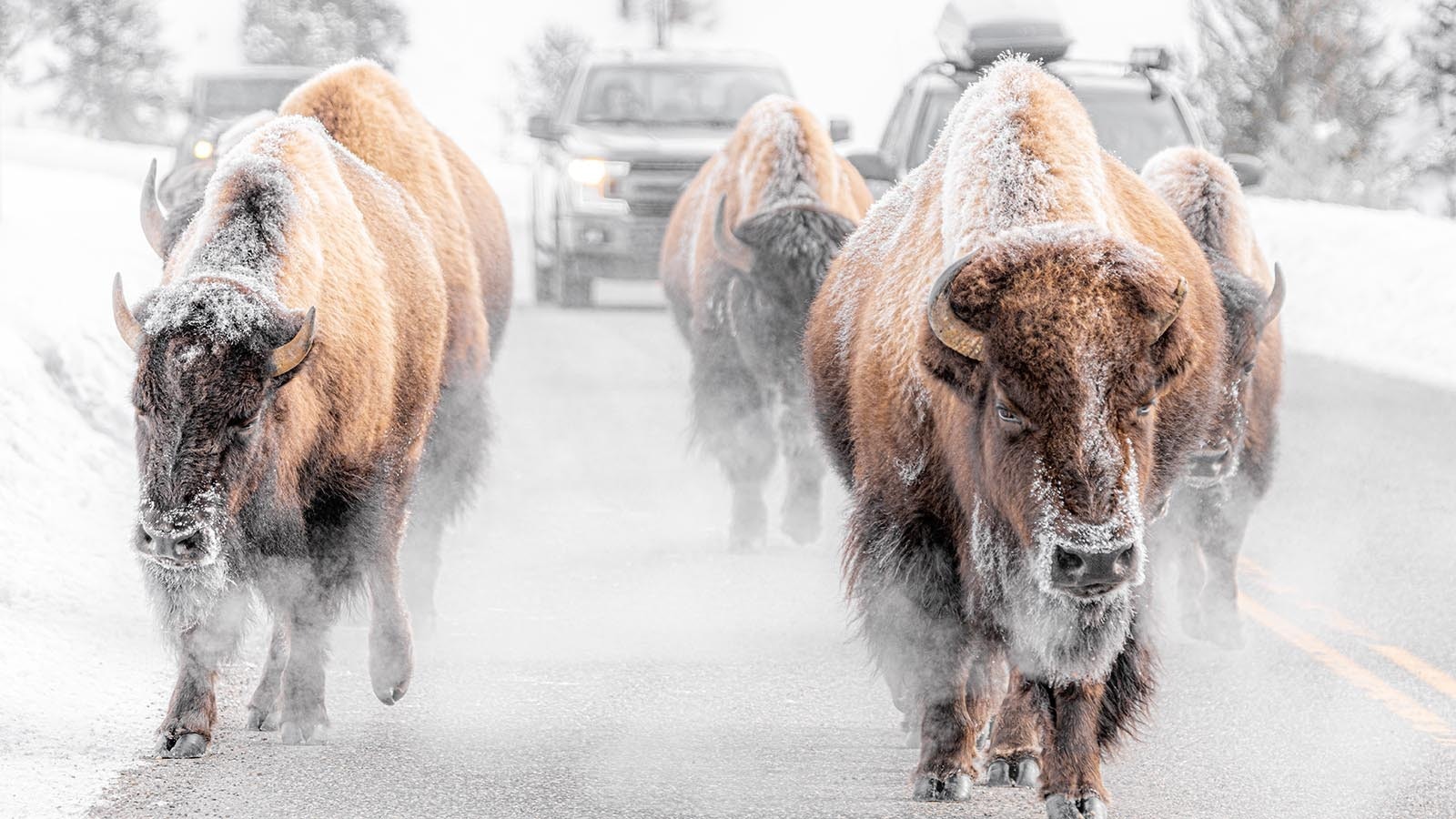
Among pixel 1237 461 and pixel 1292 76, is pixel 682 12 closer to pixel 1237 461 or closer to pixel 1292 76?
pixel 1292 76

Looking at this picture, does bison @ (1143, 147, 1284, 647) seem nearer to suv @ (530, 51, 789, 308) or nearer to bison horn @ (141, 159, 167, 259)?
bison horn @ (141, 159, 167, 259)

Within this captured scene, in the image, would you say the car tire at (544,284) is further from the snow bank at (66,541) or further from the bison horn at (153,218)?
the bison horn at (153,218)

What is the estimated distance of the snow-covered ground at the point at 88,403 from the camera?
6.04 meters

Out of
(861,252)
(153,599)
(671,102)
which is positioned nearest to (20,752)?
(153,599)

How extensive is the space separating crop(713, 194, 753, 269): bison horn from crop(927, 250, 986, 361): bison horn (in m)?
4.31

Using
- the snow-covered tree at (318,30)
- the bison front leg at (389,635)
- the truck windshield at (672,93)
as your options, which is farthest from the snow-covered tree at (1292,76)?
the bison front leg at (389,635)

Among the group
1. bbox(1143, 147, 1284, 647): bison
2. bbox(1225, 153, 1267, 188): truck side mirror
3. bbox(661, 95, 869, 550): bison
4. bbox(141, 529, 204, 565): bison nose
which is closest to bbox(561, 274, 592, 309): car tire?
bbox(1225, 153, 1267, 188): truck side mirror

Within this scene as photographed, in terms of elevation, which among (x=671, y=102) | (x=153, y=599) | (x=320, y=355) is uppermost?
(x=320, y=355)

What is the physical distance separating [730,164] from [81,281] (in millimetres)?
4524

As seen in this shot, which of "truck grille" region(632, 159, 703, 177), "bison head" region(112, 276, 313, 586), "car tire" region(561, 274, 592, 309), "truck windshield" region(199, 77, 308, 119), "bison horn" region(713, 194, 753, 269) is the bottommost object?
"truck windshield" region(199, 77, 308, 119)

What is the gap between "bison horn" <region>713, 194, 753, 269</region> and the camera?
9.10m

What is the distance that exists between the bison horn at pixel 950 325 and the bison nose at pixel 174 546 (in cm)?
188

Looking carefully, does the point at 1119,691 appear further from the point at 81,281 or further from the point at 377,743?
the point at 81,281

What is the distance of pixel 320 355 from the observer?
5.85 metres
